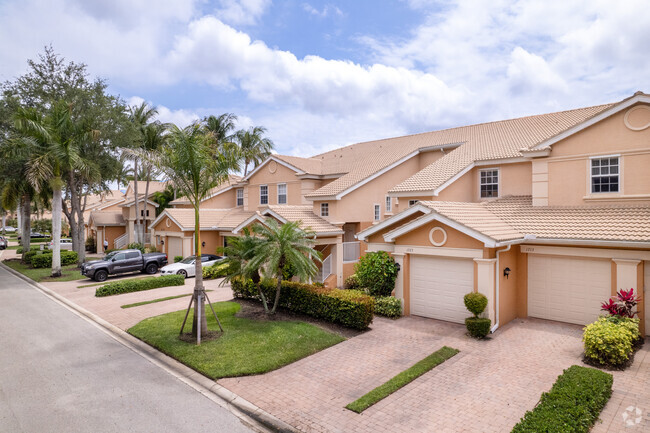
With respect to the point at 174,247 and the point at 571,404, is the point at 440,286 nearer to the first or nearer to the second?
the point at 571,404

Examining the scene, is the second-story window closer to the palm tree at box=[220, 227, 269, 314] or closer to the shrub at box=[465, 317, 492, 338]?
the palm tree at box=[220, 227, 269, 314]

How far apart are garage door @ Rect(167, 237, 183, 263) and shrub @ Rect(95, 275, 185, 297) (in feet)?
26.9

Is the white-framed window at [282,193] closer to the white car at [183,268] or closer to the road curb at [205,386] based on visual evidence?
the white car at [183,268]

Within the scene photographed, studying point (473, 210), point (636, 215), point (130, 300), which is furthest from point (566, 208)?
point (130, 300)

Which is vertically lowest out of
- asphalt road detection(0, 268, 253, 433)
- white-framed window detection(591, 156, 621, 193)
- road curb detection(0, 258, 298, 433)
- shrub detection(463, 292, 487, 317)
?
road curb detection(0, 258, 298, 433)

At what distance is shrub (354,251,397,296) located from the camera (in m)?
14.2

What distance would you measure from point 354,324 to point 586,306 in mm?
7277

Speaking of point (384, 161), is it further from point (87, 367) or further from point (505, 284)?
point (87, 367)

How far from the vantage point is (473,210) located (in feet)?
47.2

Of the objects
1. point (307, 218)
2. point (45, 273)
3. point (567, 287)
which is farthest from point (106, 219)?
point (567, 287)

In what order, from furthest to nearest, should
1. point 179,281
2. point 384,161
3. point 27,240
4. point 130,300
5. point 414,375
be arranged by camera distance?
point 27,240, point 384,161, point 179,281, point 130,300, point 414,375

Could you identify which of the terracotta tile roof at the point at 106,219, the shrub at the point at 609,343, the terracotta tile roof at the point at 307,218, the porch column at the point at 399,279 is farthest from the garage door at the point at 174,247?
the shrub at the point at 609,343

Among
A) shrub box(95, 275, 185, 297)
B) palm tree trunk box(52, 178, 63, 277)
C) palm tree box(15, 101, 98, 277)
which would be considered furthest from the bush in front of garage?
palm tree trunk box(52, 178, 63, 277)

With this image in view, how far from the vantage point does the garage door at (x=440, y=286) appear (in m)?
12.8
